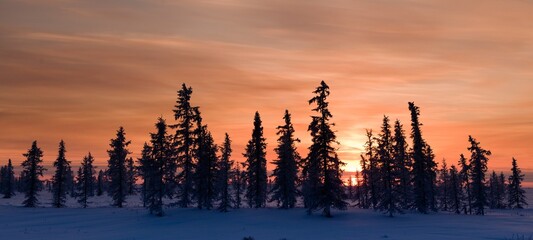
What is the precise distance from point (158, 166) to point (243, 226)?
47.9 ft

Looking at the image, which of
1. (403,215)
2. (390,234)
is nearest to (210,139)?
(403,215)

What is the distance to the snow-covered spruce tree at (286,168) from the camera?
59.4 meters

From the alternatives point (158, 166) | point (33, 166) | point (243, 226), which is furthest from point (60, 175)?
point (243, 226)

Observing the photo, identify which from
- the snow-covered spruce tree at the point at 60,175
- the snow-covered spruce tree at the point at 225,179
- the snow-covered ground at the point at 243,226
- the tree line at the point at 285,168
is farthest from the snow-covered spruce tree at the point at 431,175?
the snow-covered spruce tree at the point at 60,175

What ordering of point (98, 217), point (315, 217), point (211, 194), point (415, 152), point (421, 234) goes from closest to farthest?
Answer: point (421, 234) → point (315, 217) → point (98, 217) → point (211, 194) → point (415, 152)

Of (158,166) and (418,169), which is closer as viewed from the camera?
(158,166)

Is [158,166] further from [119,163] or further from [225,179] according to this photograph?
[119,163]

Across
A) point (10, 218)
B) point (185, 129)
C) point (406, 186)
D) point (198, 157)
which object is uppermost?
point (185, 129)

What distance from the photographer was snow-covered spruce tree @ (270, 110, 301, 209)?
195 ft

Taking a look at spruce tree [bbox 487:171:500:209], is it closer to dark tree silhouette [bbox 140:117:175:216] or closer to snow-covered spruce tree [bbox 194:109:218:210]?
snow-covered spruce tree [bbox 194:109:218:210]

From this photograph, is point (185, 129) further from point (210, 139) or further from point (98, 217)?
point (98, 217)

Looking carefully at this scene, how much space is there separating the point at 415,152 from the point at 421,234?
27.6 meters

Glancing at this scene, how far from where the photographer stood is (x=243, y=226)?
A: 132ft

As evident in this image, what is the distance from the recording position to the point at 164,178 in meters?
50.0
